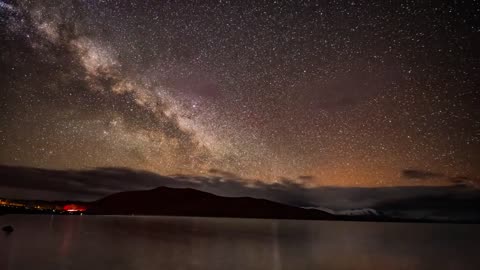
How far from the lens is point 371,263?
4475 centimetres

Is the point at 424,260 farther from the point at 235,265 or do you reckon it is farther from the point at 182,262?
the point at 182,262

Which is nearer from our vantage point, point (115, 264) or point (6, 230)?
point (115, 264)

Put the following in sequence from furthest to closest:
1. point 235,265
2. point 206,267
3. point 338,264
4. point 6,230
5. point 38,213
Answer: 1. point 38,213
2. point 6,230
3. point 338,264
4. point 235,265
5. point 206,267

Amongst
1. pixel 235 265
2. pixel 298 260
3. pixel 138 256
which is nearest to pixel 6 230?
pixel 138 256

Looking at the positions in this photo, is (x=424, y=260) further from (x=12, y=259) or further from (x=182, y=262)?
(x=12, y=259)

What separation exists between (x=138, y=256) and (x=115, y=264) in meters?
6.93

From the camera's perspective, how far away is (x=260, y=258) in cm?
4678

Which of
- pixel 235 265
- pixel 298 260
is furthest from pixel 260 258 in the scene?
pixel 235 265

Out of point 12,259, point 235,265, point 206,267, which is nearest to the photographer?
point 12,259

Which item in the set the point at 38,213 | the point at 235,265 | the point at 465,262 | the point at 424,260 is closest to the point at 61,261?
the point at 235,265

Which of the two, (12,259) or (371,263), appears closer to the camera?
(12,259)

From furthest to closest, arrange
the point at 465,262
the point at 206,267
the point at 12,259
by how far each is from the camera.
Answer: the point at 465,262, the point at 206,267, the point at 12,259

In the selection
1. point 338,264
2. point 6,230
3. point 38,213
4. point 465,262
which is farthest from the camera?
point 38,213

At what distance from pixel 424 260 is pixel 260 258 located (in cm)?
2352
